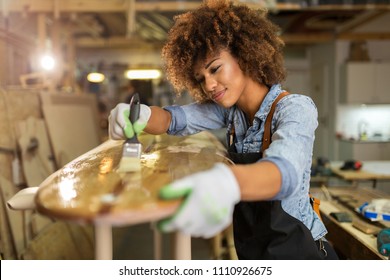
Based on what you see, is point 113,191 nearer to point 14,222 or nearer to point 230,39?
point 230,39

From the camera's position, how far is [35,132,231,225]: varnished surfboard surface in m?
0.72

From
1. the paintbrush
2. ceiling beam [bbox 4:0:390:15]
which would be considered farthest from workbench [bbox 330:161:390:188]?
the paintbrush

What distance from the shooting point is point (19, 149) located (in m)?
2.56

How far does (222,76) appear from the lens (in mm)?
1313

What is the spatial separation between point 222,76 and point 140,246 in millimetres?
2814

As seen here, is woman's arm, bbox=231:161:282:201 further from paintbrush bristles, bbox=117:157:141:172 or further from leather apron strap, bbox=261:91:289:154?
leather apron strap, bbox=261:91:289:154

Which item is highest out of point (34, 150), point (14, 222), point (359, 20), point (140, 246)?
point (359, 20)

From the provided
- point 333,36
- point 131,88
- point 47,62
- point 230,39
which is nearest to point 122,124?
point 230,39

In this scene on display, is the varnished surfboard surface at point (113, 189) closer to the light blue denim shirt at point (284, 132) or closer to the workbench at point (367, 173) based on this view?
the light blue denim shirt at point (284, 132)

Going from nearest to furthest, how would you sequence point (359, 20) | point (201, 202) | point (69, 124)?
point (201, 202)
point (69, 124)
point (359, 20)

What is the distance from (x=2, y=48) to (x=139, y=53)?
5.25 meters

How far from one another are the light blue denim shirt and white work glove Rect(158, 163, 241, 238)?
0.64 ft

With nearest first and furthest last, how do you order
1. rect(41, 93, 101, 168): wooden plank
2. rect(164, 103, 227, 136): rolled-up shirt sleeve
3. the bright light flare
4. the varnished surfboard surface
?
the varnished surfboard surface, rect(164, 103, 227, 136): rolled-up shirt sleeve, rect(41, 93, 101, 168): wooden plank, the bright light flare
